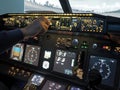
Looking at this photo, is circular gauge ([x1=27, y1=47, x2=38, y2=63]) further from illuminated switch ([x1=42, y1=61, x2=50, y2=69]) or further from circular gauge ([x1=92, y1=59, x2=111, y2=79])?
circular gauge ([x1=92, y1=59, x2=111, y2=79])

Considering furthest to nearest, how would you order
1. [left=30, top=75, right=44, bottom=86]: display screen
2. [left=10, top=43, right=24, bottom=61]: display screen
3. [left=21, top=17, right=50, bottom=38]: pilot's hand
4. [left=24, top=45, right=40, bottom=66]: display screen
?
[left=10, top=43, right=24, bottom=61]: display screen, [left=24, top=45, right=40, bottom=66]: display screen, [left=30, top=75, right=44, bottom=86]: display screen, [left=21, top=17, right=50, bottom=38]: pilot's hand

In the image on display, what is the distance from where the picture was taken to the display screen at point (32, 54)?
2.64 m

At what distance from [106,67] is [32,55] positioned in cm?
91

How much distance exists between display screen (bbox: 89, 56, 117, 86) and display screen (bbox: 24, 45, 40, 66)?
2.30 feet

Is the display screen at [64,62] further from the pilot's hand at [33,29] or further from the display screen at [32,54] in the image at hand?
the pilot's hand at [33,29]

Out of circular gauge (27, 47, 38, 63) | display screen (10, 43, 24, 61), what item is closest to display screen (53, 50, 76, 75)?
circular gauge (27, 47, 38, 63)

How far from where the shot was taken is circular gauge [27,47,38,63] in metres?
2.65

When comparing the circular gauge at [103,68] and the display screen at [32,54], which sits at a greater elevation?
the circular gauge at [103,68]

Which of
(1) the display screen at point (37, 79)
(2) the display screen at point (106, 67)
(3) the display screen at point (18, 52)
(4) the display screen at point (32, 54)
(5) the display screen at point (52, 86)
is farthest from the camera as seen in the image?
(3) the display screen at point (18, 52)

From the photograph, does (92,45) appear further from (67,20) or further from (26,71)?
(26,71)

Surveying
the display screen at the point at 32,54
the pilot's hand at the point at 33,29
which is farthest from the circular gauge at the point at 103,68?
the pilot's hand at the point at 33,29

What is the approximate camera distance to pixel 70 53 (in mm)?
2344

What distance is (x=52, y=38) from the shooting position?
99.3 inches

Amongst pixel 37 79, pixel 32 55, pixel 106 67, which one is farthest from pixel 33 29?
pixel 32 55
